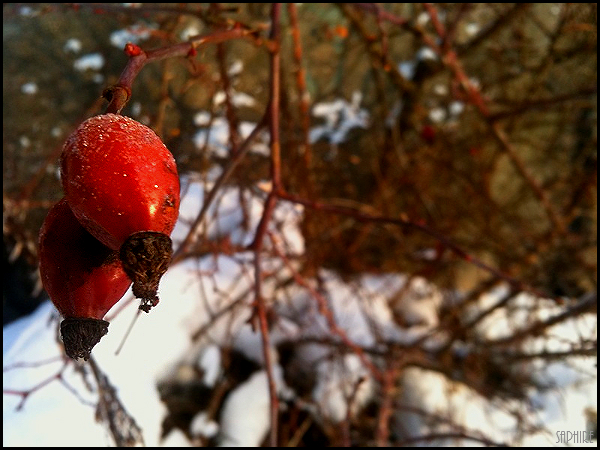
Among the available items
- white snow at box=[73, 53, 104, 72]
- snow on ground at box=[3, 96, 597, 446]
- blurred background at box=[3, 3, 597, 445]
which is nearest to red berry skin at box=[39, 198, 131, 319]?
snow on ground at box=[3, 96, 597, 446]

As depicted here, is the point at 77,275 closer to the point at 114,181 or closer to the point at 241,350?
the point at 114,181

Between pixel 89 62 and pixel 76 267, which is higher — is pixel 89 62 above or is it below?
above

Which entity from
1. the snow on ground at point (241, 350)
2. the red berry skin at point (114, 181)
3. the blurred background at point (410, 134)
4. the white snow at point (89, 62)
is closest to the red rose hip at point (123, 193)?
A: the red berry skin at point (114, 181)

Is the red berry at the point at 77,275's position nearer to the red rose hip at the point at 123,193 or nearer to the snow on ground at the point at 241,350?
the red rose hip at the point at 123,193

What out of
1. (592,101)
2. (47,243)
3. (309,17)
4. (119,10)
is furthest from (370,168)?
(47,243)

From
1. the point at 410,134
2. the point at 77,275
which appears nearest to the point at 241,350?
the point at 410,134

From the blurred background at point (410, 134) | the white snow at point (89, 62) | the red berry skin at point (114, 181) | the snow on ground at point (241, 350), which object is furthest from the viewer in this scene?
the white snow at point (89, 62)

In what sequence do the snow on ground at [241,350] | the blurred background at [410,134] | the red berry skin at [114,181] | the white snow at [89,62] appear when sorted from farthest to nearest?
the white snow at [89,62] < the blurred background at [410,134] < the snow on ground at [241,350] < the red berry skin at [114,181]

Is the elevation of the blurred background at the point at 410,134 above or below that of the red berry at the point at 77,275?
above
